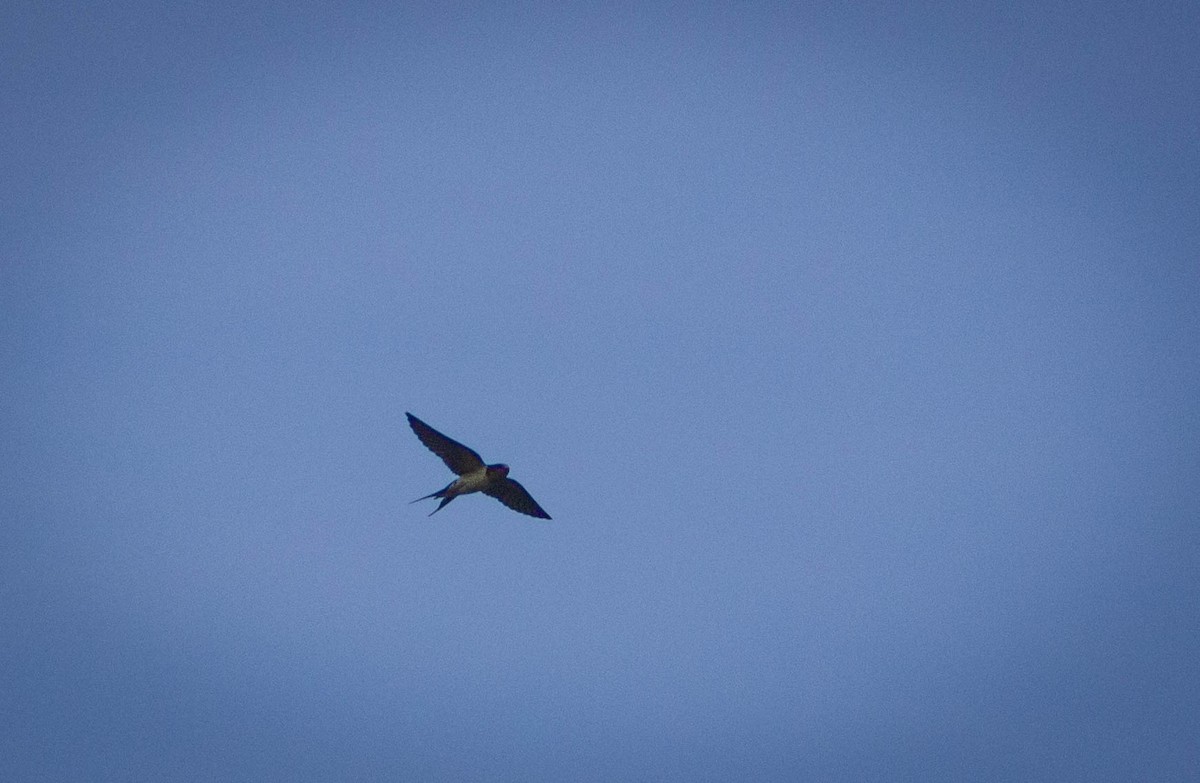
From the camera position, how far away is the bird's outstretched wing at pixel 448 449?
385 inches

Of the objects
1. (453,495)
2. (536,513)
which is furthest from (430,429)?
(536,513)

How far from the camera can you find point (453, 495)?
9.76 m

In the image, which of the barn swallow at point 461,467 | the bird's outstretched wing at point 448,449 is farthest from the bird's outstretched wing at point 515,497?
the bird's outstretched wing at point 448,449

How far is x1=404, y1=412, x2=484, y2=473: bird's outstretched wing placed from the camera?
978 cm

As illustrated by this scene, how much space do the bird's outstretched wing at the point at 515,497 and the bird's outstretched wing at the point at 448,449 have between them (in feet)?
1.21

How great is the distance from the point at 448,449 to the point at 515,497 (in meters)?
0.94

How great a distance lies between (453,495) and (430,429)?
0.70m

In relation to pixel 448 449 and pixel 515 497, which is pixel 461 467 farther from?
pixel 515 497

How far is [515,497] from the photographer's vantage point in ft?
33.8


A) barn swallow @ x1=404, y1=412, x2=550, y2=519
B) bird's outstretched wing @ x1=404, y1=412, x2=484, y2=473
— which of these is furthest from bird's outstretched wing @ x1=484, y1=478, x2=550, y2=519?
bird's outstretched wing @ x1=404, y1=412, x2=484, y2=473

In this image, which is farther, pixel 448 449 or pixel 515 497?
pixel 515 497

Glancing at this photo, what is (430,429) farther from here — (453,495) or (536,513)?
(536,513)

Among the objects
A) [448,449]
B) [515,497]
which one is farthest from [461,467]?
[515,497]

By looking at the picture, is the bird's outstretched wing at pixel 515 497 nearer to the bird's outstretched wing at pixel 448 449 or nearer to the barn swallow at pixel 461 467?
the barn swallow at pixel 461 467
